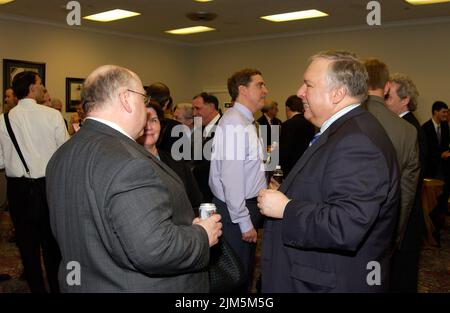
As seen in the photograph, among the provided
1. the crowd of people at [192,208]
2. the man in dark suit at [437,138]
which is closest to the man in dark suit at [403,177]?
the crowd of people at [192,208]

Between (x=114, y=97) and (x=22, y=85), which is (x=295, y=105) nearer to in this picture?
(x=22, y=85)

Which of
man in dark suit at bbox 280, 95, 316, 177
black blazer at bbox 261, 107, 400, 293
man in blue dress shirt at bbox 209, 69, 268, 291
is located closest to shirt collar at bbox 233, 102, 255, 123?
man in blue dress shirt at bbox 209, 69, 268, 291

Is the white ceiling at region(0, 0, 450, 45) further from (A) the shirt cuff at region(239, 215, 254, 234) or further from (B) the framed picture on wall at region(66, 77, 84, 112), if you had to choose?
(A) the shirt cuff at region(239, 215, 254, 234)

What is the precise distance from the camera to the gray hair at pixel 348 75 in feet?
5.78

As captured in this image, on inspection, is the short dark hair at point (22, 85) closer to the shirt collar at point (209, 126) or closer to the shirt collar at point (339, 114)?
the shirt collar at point (209, 126)

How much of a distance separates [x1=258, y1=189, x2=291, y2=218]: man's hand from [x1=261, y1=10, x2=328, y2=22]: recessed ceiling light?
7018 mm

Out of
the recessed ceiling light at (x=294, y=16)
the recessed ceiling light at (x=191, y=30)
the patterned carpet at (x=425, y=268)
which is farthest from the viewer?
the recessed ceiling light at (x=191, y=30)

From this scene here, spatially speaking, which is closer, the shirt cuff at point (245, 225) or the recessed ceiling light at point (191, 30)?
the shirt cuff at point (245, 225)

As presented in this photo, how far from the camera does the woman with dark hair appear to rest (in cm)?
246

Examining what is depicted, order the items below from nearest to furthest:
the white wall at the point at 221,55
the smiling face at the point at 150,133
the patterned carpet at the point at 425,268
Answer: the smiling face at the point at 150,133 < the patterned carpet at the point at 425,268 < the white wall at the point at 221,55

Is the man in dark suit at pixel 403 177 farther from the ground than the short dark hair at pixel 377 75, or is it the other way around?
the short dark hair at pixel 377 75

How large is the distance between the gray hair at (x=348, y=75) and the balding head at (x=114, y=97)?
734mm

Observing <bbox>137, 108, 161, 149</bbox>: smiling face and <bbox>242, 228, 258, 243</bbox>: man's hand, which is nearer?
<bbox>137, 108, 161, 149</bbox>: smiling face

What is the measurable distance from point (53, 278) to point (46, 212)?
50 cm
